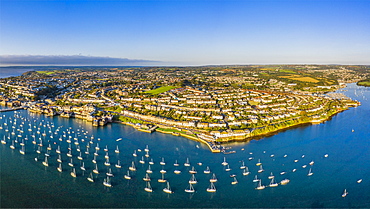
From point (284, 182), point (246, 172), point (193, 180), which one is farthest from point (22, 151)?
Result: point (284, 182)

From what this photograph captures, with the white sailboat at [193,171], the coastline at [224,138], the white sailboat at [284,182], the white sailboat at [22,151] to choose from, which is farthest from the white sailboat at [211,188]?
the white sailboat at [22,151]

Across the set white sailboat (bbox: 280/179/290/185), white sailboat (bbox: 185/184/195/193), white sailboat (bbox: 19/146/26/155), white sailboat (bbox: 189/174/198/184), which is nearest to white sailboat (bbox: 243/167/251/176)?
white sailboat (bbox: 280/179/290/185)

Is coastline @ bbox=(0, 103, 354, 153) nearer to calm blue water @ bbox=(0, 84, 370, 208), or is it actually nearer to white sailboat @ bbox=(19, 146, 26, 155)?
calm blue water @ bbox=(0, 84, 370, 208)

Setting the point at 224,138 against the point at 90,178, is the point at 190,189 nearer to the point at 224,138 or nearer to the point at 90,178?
the point at 90,178

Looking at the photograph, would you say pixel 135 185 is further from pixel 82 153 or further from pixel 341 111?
pixel 341 111

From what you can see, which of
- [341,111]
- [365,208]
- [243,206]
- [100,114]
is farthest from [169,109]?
[341,111]

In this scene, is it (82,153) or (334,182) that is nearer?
(334,182)

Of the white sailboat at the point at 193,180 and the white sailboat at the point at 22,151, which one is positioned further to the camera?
the white sailboat at the point at 22,151

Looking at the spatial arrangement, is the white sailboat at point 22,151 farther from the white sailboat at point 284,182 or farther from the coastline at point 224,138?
the white sailboat at point 284,182
